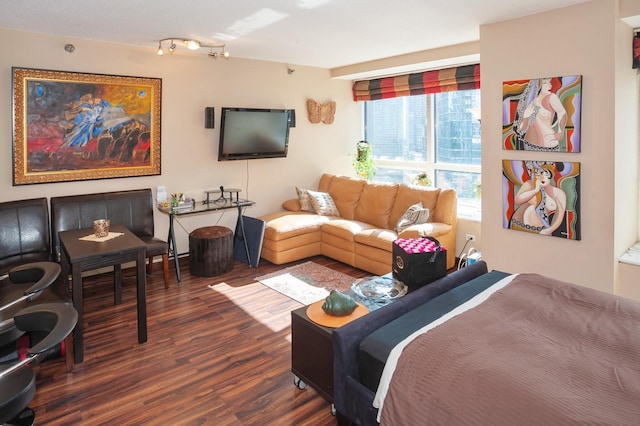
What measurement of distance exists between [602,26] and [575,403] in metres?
2.85

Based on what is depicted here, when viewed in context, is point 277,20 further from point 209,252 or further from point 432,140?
point 432,140

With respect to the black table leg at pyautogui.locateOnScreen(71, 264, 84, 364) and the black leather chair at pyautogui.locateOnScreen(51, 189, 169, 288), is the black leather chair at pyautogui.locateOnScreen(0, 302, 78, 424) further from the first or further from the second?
the black leather chair at pyautogui.locateOnScreen(51, 189, 169, 288)

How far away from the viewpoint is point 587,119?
3309mm

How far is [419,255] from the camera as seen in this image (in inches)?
106

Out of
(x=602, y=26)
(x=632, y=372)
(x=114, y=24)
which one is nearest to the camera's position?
(x=632, y=372)

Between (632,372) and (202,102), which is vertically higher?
(202,102)

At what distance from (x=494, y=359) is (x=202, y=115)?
174 inches

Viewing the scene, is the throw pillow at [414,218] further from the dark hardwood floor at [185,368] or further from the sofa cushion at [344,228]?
the dark hardwood floor at [185,368]

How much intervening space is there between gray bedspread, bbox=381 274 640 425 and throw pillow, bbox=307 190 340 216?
145 inches

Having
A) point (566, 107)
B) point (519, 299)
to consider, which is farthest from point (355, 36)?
point (519, 299)

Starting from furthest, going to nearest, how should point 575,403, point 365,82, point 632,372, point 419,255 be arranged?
point 365,82, point 419,255, point 632,372, point 575,403

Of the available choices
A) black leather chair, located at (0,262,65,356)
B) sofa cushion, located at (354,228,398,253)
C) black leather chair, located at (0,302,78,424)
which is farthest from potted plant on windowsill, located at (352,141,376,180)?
black leather chair, located at (0,302,78,424)

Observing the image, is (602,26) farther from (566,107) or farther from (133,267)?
(133,267)

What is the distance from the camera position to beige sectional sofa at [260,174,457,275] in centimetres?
484
